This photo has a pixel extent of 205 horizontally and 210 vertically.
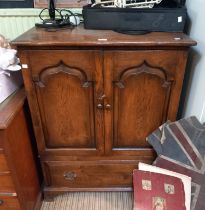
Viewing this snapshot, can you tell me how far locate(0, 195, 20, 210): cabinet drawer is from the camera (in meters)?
1.18

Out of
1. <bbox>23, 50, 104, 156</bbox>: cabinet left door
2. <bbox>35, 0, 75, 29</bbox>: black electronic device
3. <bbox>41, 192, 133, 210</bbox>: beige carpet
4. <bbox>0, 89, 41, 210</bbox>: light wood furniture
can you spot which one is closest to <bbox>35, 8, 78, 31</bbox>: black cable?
<bbox>35, 0, 75, 29</bbox>: black electronic device

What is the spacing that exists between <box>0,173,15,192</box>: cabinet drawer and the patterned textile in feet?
2.57

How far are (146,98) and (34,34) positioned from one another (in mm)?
666

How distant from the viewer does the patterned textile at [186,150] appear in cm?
106

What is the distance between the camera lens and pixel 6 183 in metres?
1.12

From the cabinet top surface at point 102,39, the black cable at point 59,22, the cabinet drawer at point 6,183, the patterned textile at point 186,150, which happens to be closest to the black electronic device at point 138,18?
the cabinet top surface at point 102,39

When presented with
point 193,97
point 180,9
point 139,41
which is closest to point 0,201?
point 139,41

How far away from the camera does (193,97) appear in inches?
47.7

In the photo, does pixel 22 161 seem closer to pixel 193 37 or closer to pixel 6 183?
pixel 6 183

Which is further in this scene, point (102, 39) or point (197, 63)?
point (197, 63)

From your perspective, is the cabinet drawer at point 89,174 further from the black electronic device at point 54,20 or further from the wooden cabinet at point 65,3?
the wooden cabinet at point 65,3

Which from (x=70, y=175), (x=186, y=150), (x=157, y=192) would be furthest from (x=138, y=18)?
(x=70, y=175)

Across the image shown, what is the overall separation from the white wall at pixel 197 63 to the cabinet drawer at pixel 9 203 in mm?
1099

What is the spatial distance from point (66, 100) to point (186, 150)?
0.67 metres
